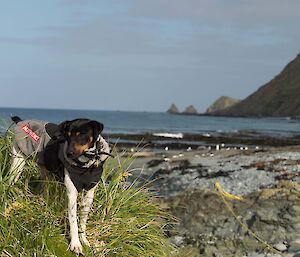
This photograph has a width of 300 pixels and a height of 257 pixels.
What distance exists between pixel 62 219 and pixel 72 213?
40 centimetres

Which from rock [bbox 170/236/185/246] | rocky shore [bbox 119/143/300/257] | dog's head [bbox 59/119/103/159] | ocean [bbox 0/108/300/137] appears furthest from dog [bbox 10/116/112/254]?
rock [bbox 170/236/185/246]

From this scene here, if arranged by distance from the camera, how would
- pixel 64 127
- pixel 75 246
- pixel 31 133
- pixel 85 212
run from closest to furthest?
pixel 64 127
pixel 75 246
pixel 85 212
pixel 31 133

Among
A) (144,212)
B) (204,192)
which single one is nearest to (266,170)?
(204,192)

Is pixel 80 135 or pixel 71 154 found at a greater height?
pixel 80 135

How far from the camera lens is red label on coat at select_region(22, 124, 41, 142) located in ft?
18.7

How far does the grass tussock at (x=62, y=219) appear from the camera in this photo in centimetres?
499

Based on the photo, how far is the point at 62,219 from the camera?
17.9 ft

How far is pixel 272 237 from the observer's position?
9.60m

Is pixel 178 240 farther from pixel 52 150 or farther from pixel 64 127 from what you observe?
pixel 64 127

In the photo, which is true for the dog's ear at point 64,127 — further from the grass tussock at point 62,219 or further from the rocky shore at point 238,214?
the rocky shore at point 238,214

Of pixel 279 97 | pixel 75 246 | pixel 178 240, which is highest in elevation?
pixel 279 97

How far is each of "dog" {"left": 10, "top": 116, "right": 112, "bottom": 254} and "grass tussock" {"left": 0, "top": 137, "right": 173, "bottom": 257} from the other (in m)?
0.17

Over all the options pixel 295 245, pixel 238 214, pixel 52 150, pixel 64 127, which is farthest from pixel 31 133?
pixel 238 214

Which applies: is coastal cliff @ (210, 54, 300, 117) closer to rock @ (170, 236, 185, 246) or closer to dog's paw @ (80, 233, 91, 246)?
rock @ (170, 236, 185, 246)
